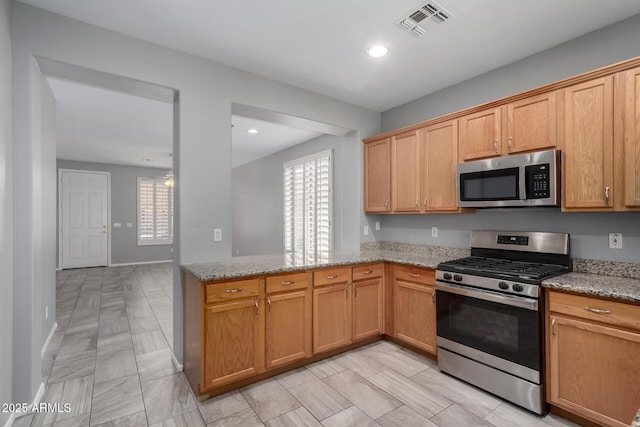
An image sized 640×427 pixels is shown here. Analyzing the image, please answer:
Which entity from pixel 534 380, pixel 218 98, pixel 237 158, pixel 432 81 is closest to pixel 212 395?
pixel 534 380

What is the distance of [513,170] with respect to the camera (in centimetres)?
244

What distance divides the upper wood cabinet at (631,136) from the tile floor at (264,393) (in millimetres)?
1520

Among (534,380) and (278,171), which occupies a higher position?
(278,171)

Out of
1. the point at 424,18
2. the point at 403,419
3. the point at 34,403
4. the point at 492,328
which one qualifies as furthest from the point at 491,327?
the point at 34,403

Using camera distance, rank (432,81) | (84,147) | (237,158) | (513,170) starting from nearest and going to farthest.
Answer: (513,170) → (432,81) → (84,147) → (237,158)

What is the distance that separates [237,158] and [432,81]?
509cm

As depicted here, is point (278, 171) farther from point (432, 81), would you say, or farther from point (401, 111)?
point (432, 81)

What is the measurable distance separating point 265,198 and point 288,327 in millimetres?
4590

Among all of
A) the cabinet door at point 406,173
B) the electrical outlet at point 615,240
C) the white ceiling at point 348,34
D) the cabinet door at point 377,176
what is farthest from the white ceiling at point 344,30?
the electrical outlet at point 615,240

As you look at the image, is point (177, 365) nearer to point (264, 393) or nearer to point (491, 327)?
point (264, 393)

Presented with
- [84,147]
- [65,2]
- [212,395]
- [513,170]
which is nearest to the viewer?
[65,2]

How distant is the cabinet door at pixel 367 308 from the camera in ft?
9.97

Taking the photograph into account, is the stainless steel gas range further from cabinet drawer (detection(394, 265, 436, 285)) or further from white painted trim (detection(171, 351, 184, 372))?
white painted trim (detection(171, 351, 184, 372))

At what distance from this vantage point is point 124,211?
8211 mm
